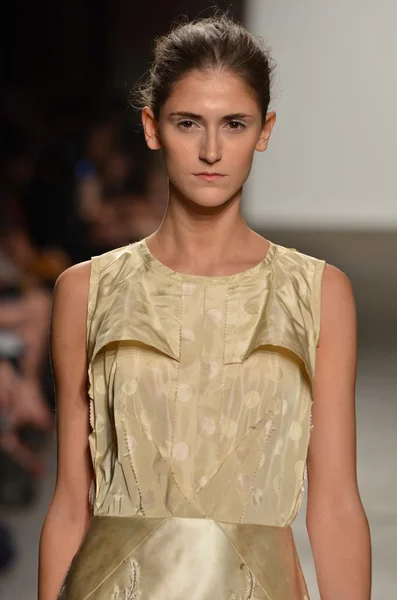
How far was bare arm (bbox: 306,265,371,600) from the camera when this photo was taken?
1710 millimetres

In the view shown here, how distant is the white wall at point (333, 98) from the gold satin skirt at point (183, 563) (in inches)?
270

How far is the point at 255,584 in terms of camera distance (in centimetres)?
161

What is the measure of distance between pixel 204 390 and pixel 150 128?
0.36m

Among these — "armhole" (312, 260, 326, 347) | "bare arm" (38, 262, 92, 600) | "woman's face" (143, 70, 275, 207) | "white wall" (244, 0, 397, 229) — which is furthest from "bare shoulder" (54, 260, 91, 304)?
"white wall" (244, 0, 397, 229)

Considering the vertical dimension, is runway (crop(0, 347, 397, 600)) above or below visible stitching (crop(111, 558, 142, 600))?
below

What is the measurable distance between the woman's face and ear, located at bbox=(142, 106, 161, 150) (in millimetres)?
32

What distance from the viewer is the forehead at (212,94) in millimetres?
1702

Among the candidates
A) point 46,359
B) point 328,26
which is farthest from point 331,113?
point 46,359

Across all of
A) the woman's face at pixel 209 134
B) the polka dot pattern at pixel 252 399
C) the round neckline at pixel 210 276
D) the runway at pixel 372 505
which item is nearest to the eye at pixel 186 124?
the woman's face at pixel 209 134

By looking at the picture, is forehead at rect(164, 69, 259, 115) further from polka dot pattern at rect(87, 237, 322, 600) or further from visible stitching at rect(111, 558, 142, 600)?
visible stitching at rect(111, 558, 142, 600)

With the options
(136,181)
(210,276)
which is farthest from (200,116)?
(136,181)

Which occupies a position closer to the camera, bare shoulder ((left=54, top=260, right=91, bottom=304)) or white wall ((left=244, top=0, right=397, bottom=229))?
bare shoulder ((left=54, top=260, right=91, bottom=304))

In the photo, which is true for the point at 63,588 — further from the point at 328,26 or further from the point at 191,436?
the point at 328,26

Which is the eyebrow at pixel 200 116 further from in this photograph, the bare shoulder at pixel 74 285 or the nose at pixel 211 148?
the bare shoulder at pixel 74 285
